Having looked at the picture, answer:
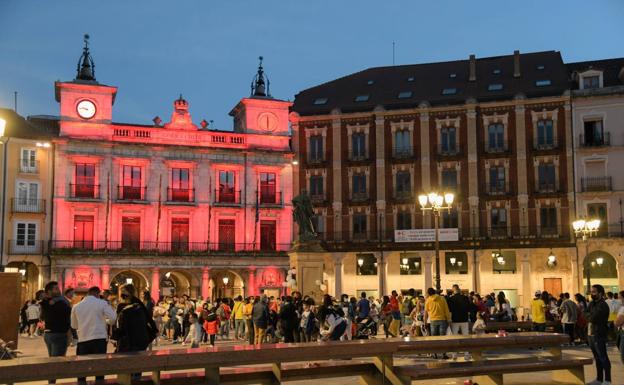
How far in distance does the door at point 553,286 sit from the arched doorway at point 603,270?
5.74 feet

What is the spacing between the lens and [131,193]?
50625 mm

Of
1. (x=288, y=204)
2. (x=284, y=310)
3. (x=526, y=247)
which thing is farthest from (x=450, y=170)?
(x=284, y=310)

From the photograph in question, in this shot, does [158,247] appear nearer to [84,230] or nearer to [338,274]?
[84,230]

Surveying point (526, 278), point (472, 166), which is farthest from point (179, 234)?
point (526, 278)

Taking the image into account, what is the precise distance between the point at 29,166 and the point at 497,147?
97.7 ft

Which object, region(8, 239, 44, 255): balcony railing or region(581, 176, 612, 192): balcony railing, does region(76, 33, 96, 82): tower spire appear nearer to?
region(8, 239, 44, 255): balcony railing

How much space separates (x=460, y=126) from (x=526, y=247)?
29.5 feet

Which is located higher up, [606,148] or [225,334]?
[606,148]

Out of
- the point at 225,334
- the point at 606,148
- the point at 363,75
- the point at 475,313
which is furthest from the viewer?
the point at 363,75

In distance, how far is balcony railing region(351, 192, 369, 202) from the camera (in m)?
53.7

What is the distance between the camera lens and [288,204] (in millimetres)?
53812

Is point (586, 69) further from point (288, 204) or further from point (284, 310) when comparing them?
point (284, 310)

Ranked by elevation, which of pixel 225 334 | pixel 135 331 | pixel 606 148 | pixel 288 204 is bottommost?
pixel 225 334

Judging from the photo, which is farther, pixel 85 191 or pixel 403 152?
pixel 403 152
